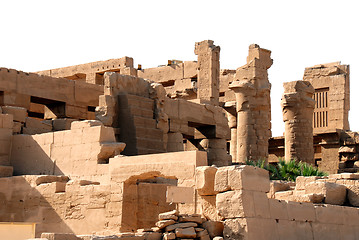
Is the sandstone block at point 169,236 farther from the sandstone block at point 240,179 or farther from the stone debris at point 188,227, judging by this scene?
the sandstone block at point 240,179

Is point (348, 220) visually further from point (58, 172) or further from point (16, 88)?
point (16, 88)

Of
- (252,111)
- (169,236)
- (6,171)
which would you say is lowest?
(169,236)

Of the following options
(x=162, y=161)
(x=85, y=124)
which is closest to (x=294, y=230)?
(x=162, y=161)

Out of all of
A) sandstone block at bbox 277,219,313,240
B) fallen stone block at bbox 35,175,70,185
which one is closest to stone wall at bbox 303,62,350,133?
fallen stone block at bbox 35,175,70,185

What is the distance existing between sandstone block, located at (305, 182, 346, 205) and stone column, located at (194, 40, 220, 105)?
15.6 meters

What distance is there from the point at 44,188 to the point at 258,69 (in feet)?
38.3

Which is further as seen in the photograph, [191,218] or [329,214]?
[329,214]

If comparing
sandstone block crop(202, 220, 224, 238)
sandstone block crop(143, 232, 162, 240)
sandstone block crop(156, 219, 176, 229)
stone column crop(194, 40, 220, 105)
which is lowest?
sandstone block crop(143, 232, 162, 240)

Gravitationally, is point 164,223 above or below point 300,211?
below

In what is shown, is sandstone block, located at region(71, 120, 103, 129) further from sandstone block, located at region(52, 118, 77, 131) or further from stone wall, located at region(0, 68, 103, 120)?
stone wall, located at region(0, 68, 103, 120)

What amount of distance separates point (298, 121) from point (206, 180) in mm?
14360

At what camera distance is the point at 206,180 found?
11.2m

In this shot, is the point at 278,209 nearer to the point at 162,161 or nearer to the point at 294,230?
the point at 294,230

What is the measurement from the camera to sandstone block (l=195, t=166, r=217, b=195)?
11.2m
